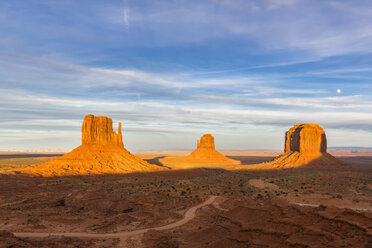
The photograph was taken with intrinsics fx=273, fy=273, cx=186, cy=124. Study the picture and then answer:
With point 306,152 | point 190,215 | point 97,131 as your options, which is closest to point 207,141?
point 306,152

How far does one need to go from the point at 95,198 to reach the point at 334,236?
29.6 metres

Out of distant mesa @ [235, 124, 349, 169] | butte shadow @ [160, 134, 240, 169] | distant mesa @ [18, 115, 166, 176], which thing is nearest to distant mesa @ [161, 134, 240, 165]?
butte shadow @ [160, 134, 240, 169]

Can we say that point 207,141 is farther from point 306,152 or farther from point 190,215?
point 190,215

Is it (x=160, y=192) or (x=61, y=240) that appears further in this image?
(x=160, y=192)

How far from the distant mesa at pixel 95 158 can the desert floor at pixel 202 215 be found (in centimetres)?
2161

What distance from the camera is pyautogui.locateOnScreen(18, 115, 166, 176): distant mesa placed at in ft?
237

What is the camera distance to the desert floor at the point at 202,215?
664 inches

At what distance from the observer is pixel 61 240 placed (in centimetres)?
2075

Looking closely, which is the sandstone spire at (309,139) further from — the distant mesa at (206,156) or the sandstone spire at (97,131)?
the sandstone spire at (97,131)

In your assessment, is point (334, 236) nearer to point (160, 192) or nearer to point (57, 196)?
point (160, 192)

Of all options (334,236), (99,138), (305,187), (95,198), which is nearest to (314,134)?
(305,187)

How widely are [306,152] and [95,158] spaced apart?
74625mm

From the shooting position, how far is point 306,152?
101688 mm

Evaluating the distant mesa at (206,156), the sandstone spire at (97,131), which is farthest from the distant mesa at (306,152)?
the sandstone spire at (97,131)
